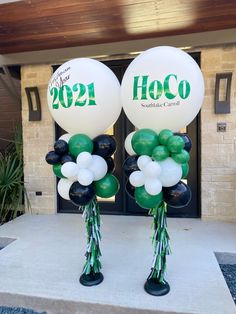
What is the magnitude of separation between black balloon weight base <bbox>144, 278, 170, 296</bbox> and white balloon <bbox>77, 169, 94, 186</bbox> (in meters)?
0.86

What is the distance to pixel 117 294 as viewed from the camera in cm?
194

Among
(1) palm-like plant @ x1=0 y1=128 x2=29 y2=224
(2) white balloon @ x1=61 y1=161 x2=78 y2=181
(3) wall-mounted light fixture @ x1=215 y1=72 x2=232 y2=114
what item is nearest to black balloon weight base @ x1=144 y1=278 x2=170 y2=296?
(2) white balloon @ x1=61 y1=161 x2=78 y2=181

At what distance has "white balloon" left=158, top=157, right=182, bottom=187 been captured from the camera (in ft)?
5.61

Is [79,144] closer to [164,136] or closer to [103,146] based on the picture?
[103,146]

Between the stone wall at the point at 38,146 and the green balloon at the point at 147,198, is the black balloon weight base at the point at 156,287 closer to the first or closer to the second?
the green balloon at the point at 147,198

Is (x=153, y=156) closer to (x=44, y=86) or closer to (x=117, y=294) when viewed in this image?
(x=117, y=294)

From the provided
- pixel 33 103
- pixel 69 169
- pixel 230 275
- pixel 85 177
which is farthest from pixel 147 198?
pixel 33 103

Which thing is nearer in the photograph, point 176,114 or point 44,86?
point 176,114

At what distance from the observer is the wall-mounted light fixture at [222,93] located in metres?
3.36

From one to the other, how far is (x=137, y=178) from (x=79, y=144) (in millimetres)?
474

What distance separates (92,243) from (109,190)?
458 mm

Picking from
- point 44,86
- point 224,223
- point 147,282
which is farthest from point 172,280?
point 44,86

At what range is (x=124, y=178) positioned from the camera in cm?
384

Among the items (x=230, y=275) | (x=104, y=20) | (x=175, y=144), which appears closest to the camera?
(x=175, y=144)
